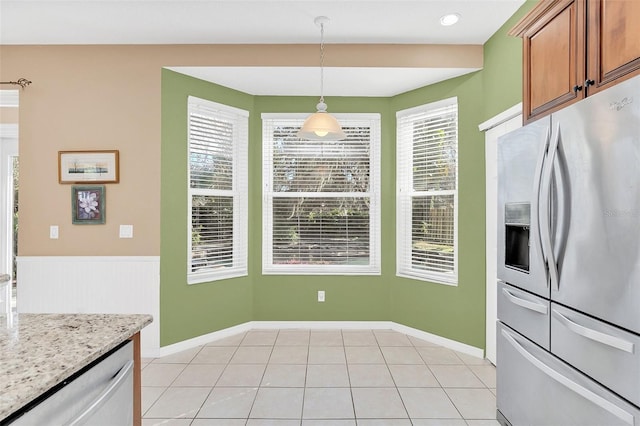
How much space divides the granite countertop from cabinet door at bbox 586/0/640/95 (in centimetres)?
219

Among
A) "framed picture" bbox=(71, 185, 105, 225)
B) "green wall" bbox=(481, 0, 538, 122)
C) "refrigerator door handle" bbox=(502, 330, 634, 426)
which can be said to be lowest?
"refrigerator door handle" bbox=(502, 330, 634, 426)

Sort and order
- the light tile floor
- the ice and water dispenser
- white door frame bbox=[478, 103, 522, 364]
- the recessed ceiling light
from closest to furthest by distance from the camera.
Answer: the ice and water dispenser
the light tile floor
the recessed ceiling light
white door frame bbox=[478, 103, 522, 364]

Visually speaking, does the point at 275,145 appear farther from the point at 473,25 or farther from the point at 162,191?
the point at 473,25

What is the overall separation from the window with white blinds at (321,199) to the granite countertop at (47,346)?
2664 mm

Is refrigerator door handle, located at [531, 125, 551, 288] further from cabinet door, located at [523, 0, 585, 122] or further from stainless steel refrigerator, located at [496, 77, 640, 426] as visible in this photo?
cabinet door, located at [523, 0, 585, 122]

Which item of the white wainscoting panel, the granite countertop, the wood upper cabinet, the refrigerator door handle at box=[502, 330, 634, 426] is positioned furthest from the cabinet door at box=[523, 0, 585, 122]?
the white wainscoting panel

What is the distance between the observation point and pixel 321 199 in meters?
4.07

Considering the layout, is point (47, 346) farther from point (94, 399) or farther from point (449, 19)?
point (449, 19)

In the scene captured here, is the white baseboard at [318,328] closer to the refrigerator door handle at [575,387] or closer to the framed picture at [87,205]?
the framed picture at [87,205]

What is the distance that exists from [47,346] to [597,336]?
79.3 inches

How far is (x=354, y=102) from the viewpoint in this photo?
4.01 meters

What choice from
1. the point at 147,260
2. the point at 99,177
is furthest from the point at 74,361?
the point at 99,177

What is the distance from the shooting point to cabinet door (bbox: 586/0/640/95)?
4.38ft

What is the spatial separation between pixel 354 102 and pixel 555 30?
239 cm
